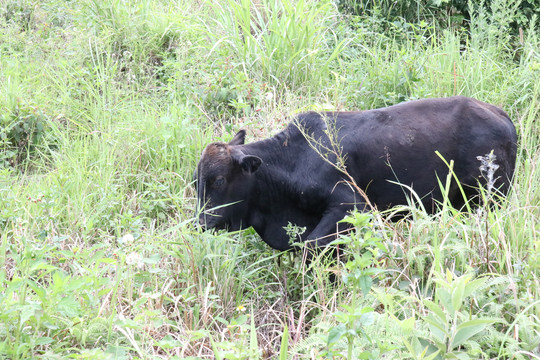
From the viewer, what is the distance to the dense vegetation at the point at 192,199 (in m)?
3.08

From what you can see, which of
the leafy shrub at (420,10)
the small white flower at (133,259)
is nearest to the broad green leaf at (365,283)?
the small white flower at (133,259)

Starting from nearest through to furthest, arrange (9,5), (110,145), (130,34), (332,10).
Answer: (110,145), (130,34), (332,10), (9,5)

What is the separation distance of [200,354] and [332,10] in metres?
5.63

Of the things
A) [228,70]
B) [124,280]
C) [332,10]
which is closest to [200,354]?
[124,280]

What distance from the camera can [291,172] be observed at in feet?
15.6

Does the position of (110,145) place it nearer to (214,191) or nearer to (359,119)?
(214,191)

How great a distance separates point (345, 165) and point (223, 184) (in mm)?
863

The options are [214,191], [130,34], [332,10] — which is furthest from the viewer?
[332,10]

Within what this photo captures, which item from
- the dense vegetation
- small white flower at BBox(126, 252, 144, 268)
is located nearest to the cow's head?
the dense vegetation

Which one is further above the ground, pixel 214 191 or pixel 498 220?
pixel 498 220

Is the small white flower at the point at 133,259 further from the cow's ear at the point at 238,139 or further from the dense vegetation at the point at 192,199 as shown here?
the cow's ear at the point at 238,139

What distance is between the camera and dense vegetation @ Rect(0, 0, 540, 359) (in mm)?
3084

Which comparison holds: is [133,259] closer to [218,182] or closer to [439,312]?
[218,182]

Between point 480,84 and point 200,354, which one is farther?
point 480,84
